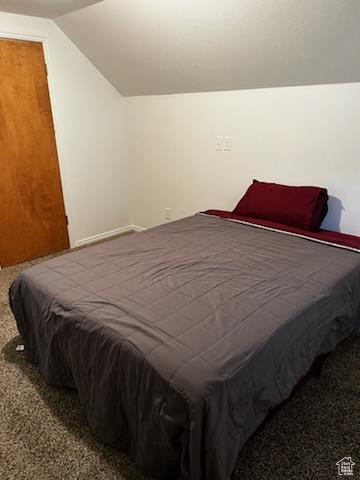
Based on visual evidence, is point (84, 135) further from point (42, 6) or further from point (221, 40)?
point (221, 40)

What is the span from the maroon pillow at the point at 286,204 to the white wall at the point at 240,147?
14 centimetres

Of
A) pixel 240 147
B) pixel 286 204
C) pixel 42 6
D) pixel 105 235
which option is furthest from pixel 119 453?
pixel 42 6

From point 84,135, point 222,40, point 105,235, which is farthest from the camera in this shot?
point 105,235

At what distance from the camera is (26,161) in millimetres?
3021

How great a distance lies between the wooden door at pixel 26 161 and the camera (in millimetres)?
2799

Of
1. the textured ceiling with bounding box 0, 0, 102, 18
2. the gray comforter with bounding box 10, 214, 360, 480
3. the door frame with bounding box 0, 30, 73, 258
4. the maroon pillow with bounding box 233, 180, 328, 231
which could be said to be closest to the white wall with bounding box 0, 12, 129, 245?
the door frame with bounding box 0, 30, 73, 258

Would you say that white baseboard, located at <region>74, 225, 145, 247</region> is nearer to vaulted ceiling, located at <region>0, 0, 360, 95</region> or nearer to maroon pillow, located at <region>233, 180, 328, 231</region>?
vaulted ceiling, located at <region>0, 0, 360, 95</region>

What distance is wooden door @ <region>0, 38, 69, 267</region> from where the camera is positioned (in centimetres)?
280

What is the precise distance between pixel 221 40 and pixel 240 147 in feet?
2.69

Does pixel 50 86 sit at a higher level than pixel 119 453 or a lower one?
higher

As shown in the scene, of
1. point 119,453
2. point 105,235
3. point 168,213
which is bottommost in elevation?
point 119,453

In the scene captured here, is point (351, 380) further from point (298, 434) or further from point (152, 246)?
point (152, 246)

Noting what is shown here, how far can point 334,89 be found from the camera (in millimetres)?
2182

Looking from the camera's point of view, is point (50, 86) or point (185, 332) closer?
point (185, 332)
